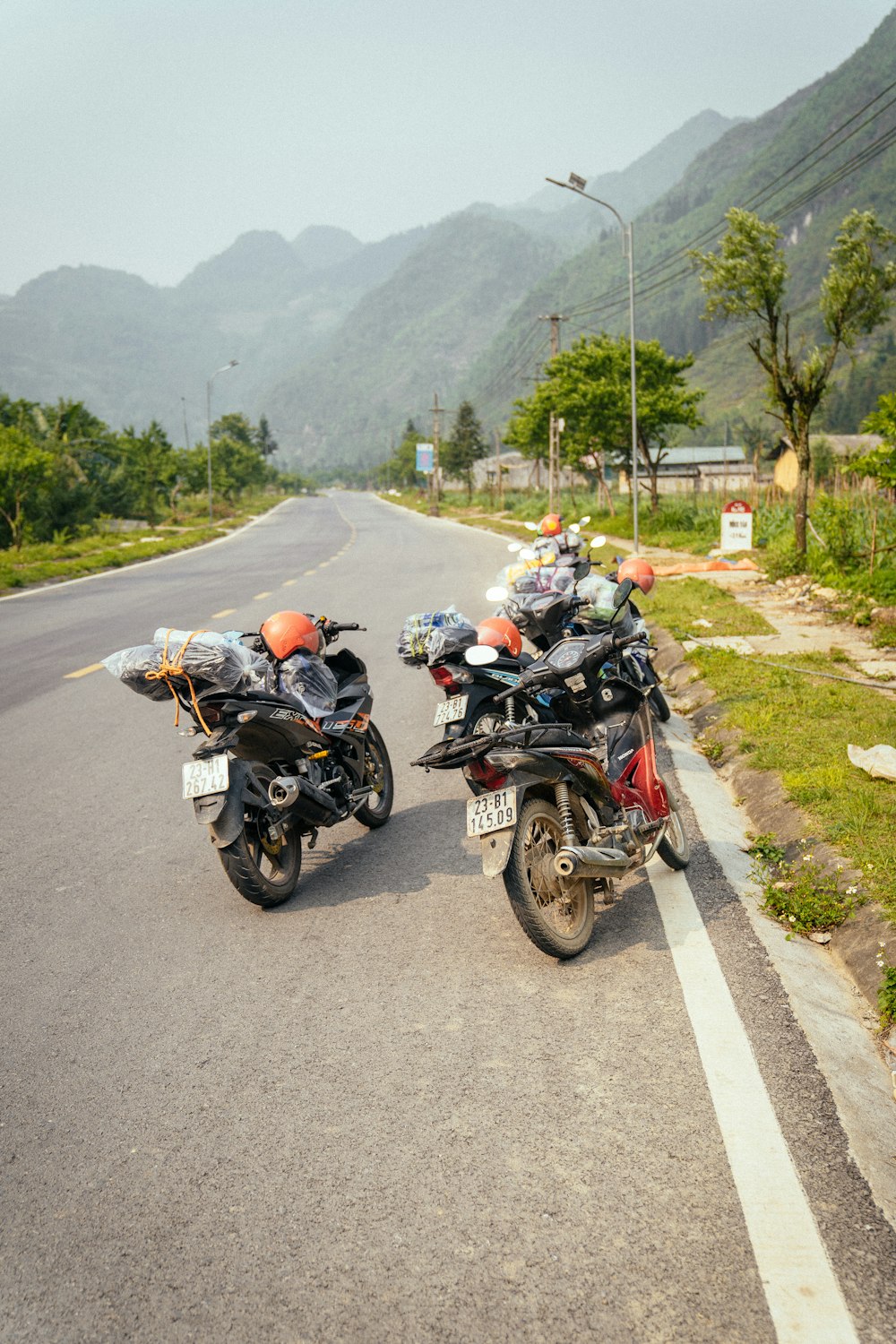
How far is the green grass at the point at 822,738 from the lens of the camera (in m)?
4.86

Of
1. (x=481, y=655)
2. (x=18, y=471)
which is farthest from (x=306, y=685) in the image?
(x=18, y=471)

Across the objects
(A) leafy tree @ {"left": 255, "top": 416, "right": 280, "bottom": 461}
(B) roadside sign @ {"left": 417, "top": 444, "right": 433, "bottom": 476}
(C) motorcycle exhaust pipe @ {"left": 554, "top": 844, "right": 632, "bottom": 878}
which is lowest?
(C) motorcycle exhaust pipe @ {"left": 554, "top": 844, "right": 632, "bottom": 878}

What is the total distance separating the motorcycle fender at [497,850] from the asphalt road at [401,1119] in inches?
18.3

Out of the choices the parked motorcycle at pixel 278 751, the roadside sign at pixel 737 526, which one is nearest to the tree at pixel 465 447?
the roadside sign at pixel 737 526

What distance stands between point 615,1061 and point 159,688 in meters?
2.39

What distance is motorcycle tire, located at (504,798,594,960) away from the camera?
3.88 metres

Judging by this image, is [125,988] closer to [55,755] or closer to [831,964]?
[831,964]

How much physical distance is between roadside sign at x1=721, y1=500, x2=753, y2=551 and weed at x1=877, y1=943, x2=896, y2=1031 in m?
16.6

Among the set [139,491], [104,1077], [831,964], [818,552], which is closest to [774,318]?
[818,552]

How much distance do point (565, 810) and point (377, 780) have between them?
6.61ft

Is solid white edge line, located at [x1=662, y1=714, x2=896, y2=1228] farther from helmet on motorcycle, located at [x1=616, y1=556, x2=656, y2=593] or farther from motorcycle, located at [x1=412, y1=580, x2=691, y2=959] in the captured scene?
helmet on motorcycle, located at [x1=616, y1=556, x2=656, y2=593]

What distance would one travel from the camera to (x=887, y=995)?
3.64m

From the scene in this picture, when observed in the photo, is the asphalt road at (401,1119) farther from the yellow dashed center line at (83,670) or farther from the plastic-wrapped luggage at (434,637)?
the yellow dashed center line at (83,670)

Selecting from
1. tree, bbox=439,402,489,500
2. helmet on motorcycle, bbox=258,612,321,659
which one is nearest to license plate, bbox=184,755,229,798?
helmet on motorcycle, bbox=258,612,321,659
